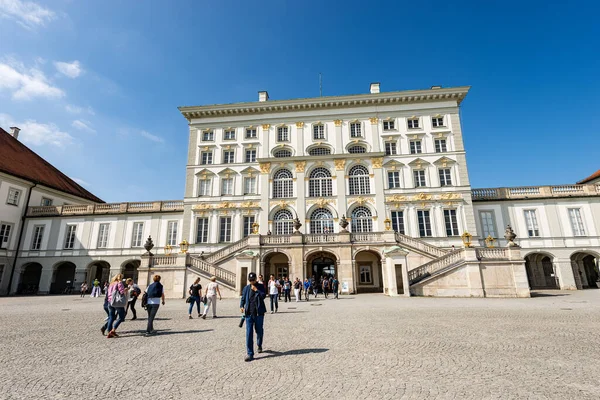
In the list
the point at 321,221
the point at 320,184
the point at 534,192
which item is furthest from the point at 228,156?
the point at 534,192

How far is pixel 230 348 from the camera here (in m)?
7.32

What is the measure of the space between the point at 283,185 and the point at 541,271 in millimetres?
26506

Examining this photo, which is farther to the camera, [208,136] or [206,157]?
[208,136]

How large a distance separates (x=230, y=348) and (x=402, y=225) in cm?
2637

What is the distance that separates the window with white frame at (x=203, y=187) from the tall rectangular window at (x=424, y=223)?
22047mm

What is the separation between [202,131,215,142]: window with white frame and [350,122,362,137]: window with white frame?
15.8 m

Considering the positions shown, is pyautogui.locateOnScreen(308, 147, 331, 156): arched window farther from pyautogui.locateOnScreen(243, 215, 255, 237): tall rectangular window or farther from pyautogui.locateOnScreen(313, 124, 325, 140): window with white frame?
pyautogui.locateOnScreen(243, 215, 255, 237): tall rectangular window

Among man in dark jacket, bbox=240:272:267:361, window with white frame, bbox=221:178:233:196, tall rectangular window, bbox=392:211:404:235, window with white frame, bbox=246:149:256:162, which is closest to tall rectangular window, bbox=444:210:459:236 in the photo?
tall rectangular window, bbox=392:211:404:235

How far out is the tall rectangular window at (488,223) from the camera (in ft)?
101

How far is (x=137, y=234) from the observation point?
113ft

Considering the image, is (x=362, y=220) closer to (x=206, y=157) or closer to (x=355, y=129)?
(x=355, y=129)

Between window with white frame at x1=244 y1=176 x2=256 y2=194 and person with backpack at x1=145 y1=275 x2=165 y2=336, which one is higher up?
window with white frame at x1=244 y1=176 x2=256 y2=194

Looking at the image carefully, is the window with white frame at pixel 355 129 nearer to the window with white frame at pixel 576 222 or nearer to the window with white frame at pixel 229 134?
the window with white frame at pixel 229 134

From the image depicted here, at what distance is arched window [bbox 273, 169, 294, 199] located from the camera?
109ft
